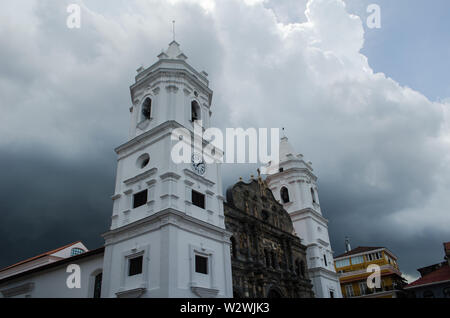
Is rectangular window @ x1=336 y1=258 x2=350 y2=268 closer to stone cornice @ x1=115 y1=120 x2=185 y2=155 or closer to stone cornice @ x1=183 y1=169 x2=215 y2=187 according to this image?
stone cornice @ x1=183 y1=169 x2=215 y2=187

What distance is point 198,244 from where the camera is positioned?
2197cm

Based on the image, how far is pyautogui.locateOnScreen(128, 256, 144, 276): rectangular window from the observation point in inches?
820

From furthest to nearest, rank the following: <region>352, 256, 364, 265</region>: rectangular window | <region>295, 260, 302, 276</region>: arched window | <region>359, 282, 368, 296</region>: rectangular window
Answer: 1. <region>352, 256, 364, 265</region>: rectangular window
2. <region>359, 282, 368, 296</region>: rectangular window
3. <region>295, 260, 302, 276</region>: arched window

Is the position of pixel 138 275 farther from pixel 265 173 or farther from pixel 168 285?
pixel 265 173

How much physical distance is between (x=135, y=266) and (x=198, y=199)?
5651 millimetres

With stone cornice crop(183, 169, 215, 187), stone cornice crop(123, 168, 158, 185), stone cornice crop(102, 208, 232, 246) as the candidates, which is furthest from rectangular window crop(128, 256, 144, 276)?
stone cornice crop(183, 169, 215, 187)

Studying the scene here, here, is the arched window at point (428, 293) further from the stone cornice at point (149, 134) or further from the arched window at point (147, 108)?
the arched window at point (147, 108)

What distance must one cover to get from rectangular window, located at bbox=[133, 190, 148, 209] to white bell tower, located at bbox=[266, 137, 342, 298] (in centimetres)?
1959

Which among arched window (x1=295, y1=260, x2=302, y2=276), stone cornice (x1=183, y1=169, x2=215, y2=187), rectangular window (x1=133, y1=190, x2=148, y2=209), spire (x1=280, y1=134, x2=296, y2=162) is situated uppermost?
spire (x1=280, y1=134, x2=296, y2=162)

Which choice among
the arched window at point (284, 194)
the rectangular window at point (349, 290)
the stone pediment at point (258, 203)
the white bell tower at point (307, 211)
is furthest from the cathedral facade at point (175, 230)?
the rectangular window at point (349, 290)

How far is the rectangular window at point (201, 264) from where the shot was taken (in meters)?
21.4

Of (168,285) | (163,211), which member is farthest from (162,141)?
(168,285)
